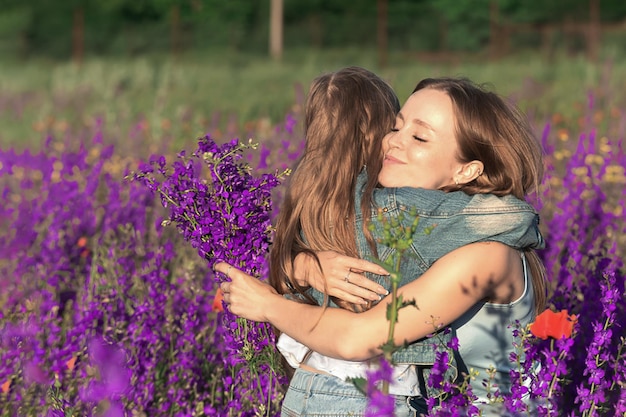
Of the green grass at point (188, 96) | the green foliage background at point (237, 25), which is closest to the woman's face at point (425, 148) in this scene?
the green grass at point (188, 96)

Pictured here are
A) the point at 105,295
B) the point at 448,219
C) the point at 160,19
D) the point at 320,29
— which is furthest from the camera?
the point at 160,19

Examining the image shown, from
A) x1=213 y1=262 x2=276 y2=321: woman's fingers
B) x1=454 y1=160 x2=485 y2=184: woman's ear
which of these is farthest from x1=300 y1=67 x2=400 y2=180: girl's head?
x1=213 y1=262 x2=276 y2=321: woman's fingers

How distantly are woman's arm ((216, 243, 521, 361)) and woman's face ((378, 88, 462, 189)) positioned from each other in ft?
1.05

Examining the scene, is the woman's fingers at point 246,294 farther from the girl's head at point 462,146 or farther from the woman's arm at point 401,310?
the girl's head at point 462,146

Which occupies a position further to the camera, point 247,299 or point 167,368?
point 167,368

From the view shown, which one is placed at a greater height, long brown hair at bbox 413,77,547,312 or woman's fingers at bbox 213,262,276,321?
long brown hair at bbox 413,77,547,312

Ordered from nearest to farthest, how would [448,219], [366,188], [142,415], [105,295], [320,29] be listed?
[448,219], [366,188], [142,415], [105,295], [320,29]

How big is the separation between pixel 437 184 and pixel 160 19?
29.7 meters

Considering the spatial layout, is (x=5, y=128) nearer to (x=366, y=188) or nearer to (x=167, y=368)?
(x=167, y=368)

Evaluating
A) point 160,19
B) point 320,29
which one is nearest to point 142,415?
point 320,29

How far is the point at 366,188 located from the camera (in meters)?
2.38

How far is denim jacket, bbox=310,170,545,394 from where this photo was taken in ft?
7.02

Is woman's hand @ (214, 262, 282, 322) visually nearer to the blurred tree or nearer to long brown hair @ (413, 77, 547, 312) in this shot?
long brown hair @ (413, 77, 547, 312)

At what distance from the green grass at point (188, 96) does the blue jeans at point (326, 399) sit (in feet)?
15.2
